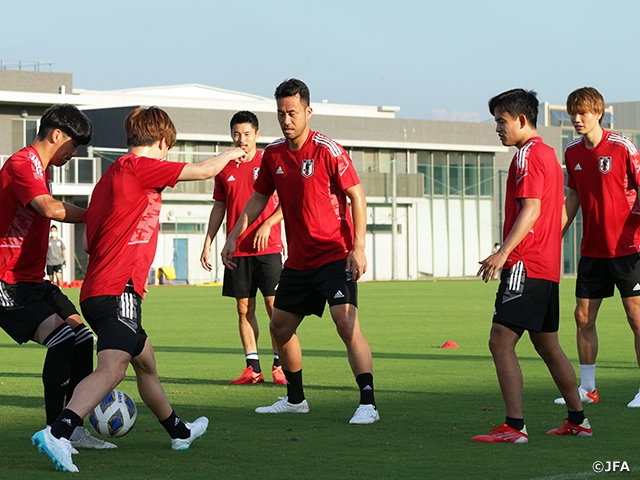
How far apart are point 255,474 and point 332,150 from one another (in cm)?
295

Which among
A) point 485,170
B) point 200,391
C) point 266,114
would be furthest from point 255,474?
point 485,170

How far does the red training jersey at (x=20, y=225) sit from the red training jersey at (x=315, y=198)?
74.6 inches

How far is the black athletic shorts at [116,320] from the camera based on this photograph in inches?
253

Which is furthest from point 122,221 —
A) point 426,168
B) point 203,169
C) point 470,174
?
point 470,174

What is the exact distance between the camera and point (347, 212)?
836cm

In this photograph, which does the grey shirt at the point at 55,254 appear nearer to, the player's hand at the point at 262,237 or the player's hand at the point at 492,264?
the player's hand at the point at 262,237

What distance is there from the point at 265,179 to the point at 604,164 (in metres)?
2.76

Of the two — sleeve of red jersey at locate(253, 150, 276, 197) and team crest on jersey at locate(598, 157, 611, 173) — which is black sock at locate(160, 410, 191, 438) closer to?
sleeve of red jersey at locate(253, 150, 276, 197)

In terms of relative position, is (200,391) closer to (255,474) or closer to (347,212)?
(347,212)

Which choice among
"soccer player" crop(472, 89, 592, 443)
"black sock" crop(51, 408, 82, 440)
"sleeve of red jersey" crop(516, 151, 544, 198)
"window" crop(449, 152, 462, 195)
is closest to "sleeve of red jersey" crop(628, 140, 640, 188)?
"soccer player" crop(472, 89, 592, 443)

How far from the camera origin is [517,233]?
6.82 m

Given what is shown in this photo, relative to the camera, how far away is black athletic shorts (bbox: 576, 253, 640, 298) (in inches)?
350

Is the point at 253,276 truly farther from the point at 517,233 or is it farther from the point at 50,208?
the point at 517,233

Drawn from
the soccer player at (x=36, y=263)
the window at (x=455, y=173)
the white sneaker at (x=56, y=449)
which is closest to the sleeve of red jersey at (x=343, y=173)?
the soccer player at (x=36, y=263)
